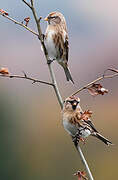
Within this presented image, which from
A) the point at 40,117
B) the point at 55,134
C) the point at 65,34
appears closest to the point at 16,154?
the point at 55,134

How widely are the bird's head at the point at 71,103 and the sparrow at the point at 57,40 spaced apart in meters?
0.40

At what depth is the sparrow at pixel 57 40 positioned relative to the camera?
284 cm

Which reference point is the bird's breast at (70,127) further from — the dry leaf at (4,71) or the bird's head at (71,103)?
the dry leaf at (4,71)

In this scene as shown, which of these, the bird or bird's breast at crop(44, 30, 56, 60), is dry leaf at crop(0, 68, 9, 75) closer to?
the bird

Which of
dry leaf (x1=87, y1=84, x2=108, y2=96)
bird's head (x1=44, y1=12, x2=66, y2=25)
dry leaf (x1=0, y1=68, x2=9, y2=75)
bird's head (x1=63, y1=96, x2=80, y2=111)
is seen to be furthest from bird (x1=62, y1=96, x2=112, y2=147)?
bird's head (x1=44, y1=12, x2=66, y2=25)

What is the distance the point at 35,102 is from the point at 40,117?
52.2 inches

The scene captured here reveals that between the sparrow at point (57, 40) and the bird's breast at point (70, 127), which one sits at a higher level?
the sparrow at point (57, 40)

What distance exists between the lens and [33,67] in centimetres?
2573

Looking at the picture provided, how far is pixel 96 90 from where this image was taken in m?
1.70

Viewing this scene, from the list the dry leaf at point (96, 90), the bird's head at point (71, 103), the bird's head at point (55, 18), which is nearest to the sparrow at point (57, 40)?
the bird's head at point (55, 18)

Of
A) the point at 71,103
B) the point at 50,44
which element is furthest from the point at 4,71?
the point at 50,44

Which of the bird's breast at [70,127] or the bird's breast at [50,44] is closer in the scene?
the bird's breast at [70,127]

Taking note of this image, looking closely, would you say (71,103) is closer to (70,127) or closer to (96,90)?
(70,127)

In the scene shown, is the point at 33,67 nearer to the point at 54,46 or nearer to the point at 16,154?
the point at 16,154
